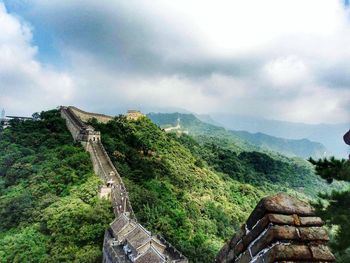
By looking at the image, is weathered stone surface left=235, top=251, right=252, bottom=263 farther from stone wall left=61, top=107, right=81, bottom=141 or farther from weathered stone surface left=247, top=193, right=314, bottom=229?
stone wall left=61, top=107, right=81, bottom=141

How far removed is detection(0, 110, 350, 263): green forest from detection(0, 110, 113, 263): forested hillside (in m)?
0.09

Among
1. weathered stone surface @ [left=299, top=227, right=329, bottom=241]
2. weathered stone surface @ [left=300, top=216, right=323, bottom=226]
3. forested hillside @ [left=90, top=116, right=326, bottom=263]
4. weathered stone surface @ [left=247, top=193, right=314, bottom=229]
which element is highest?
weathered stone surface @ [left=247, top=193, right=314, bottom=229]

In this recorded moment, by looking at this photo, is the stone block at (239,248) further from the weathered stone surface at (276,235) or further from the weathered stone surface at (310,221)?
the weathered stone surface at (310,221)

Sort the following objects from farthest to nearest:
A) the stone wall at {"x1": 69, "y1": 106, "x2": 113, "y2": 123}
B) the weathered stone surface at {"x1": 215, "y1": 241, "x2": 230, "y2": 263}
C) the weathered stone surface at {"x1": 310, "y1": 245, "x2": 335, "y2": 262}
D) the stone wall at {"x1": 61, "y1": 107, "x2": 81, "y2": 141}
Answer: the stone wall at {"x1": 69, "y1": 106, "x2": 113, "y2": 123} → the stone wall at {"x1": 61, "y1": 107, "x2": 81, "y2": 141} → the weathered stone surface at {"x1": 215, "y1": 241, "x2": 230, "y2": 263} → the weathered stone surface at {"x1": 310, "y1": 245, "x2": 335, "y2": 262}

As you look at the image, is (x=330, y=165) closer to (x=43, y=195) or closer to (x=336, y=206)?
(x=336, y=206)

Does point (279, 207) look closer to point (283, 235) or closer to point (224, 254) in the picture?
point (283, 235)

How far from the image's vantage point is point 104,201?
37.5m

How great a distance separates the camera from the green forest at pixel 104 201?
33094mm

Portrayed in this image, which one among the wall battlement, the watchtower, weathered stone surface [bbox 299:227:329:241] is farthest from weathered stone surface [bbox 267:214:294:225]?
the watchtower

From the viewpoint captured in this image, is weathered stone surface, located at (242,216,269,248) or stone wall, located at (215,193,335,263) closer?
stone wall, located at (215,193,335,263)

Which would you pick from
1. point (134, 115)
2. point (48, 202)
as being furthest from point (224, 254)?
point (134, 115)

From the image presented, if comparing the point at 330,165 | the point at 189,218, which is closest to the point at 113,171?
the point at 189,218

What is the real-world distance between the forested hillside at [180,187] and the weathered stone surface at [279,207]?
1302 inches

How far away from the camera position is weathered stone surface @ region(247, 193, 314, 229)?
357 cm
